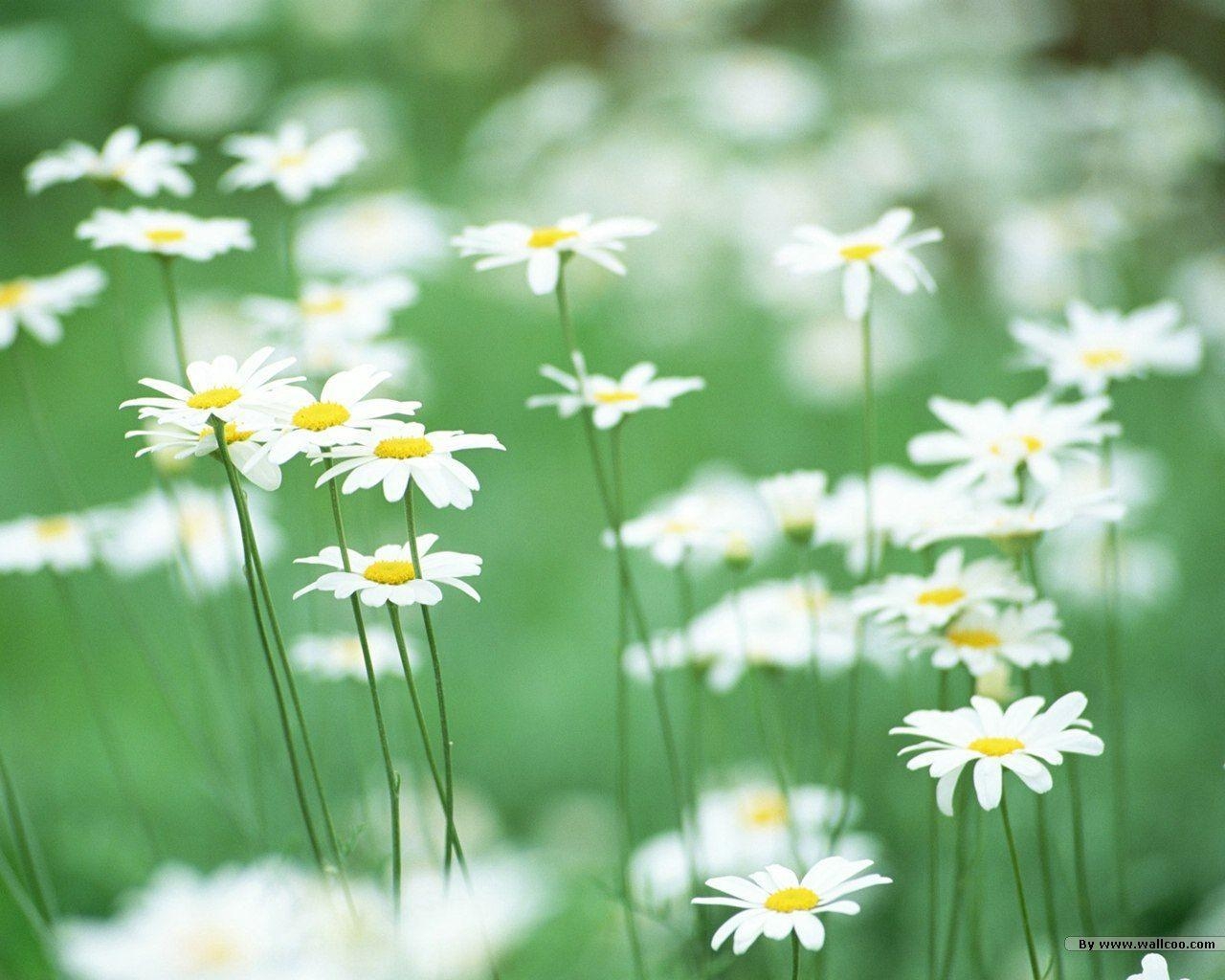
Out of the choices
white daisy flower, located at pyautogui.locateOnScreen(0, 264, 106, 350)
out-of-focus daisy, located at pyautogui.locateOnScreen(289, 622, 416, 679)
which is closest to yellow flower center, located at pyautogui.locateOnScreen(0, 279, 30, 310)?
white daisy flower, located at pyautogui.locateOnScreen(0, 264, 106, 350)

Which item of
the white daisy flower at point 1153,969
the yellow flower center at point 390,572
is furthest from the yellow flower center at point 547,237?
the white daisy flower at point 1153,969

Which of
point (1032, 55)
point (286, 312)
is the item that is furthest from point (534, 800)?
point (1032, 55)

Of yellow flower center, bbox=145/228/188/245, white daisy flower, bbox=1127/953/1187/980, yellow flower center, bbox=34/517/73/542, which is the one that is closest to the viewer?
white daisy flower, bbox=1127/953/1187/980

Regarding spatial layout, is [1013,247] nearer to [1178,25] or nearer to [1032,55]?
[1178,25]

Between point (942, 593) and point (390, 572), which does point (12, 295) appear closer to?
point (390, 572)

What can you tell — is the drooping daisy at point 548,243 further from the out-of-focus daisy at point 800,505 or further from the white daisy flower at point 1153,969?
the white daisy flower at point 1153,969

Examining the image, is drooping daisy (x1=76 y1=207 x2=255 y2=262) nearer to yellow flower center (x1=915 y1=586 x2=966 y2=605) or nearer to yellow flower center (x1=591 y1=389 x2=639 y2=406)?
yellow flower center (x1=591 y1=389 x2=639 y2=406)

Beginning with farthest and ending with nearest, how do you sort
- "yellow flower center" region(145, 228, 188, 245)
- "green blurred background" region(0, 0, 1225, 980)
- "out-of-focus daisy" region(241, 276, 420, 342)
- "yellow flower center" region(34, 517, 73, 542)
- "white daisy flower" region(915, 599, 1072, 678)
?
"green blurred background" region(0, 0, 1225, 980) < "yellow flower center" region(34, 517, 73, 542) < "out-of-focus daisy" region(241, 276, 420, 342) < "yellow flower center" region(145, 228, 188, 245) < "white daisy flower" region(915, 599, 1072, 678)
